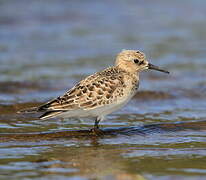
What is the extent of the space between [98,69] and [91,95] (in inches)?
215

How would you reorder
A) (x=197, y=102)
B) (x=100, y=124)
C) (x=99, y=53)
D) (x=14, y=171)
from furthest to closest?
(x=99, y=53) → (x=197, y=102) → (x=100, y=124) → (x=14, y=171)

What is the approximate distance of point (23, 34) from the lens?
17.1 metres

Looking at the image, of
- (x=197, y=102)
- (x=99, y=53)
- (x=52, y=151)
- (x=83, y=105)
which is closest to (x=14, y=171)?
(x=52, y=151)

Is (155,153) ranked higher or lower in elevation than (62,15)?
lower

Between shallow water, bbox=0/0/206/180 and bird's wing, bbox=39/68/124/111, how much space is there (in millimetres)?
510

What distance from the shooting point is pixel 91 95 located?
815 cm

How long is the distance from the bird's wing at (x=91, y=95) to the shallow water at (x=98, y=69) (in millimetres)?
510

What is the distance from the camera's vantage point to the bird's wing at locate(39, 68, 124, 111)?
806 centimetres

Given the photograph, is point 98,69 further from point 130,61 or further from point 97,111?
point 97,111

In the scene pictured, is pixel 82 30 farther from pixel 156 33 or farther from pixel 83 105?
pixel 83 105

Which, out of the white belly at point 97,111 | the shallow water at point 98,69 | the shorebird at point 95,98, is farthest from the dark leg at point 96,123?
the shallow water at point 98,69

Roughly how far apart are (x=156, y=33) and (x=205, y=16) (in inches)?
100

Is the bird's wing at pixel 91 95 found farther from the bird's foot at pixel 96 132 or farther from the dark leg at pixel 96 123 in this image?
Answer: the bird's foot at pixel 96 132

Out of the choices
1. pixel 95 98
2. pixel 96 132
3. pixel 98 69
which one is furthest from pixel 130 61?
pixel 98 69
